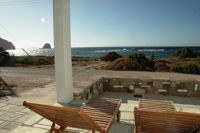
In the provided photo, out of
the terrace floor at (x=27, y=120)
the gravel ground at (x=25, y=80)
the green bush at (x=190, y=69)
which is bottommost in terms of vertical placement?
the terrace floor at (x=27, y=120)

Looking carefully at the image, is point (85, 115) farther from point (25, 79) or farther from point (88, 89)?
point (25, 79)

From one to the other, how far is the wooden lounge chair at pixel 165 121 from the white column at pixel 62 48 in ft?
7.06

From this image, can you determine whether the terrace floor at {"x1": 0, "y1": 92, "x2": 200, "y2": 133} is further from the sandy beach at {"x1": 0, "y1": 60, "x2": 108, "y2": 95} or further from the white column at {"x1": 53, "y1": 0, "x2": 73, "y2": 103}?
the sandy beach at {"x1": 0, "y1": 60, "x2": 108, "y2": 95}

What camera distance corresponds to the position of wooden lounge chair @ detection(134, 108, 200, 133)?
178 cm

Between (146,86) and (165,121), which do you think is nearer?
(165,121)

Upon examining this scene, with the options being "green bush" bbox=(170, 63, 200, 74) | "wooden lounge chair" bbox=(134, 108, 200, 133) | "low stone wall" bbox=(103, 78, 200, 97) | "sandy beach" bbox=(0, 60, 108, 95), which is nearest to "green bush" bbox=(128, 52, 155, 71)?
"green bush" bbox=(170, 63, 200, 74)

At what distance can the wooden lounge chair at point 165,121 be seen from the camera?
1.78m

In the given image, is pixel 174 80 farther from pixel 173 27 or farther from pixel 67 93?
pixel 173 27

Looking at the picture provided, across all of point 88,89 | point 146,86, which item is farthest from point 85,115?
point 146,86

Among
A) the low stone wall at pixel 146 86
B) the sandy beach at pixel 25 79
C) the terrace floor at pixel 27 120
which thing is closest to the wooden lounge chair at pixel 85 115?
the terrace floor at pixel 27 120

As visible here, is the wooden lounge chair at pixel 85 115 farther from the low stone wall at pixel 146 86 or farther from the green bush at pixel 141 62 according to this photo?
the green bush at pixel 141 62

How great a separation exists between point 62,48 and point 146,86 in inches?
144

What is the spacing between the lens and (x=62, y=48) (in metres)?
3.66

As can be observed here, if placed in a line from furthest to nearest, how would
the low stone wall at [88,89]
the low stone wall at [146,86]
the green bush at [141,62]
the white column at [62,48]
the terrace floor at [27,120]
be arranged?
the green bush at [141,62] → the low stone wall at [146,86] → the low stone wall at [88,89] → the white column at [62,48] → the terrace floor at [27,120]
